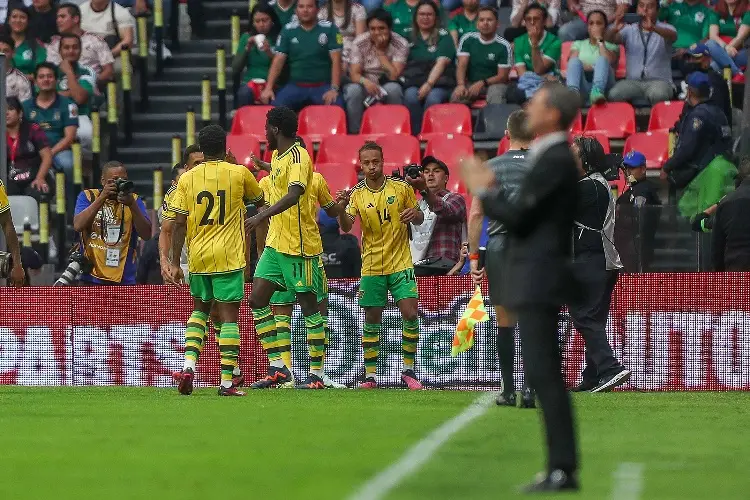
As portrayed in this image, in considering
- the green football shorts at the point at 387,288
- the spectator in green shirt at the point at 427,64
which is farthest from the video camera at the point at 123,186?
the spectator in green shirt at the point at 427,64

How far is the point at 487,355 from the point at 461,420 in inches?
179

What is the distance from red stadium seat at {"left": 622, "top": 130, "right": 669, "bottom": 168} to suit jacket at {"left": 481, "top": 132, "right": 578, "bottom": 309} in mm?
12106

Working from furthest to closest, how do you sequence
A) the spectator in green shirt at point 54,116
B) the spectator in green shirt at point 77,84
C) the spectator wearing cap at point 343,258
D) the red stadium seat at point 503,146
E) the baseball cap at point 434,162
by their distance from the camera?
the spectator in green shirt at point 77,84
the spectator in green shirt at point 54,116
the red stadium seat at point 503,146
the spectator wearing cap at point 343,258
the baseball cap at point 434,162

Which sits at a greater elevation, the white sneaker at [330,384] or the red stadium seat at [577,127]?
the red stadium seat at [577,127]

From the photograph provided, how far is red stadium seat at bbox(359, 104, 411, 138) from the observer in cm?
2009

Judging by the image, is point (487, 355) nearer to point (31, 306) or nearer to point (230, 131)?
point (31, 306)

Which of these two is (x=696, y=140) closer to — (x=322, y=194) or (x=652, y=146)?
(x=652, y=146)

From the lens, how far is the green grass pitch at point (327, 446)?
6.85 m

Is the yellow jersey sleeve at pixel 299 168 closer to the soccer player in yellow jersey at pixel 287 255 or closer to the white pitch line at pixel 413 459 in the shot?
the soccer player in yellow jersey at pixel 287 255

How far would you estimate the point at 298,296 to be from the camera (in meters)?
14.0

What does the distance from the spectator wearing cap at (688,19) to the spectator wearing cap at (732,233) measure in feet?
19.2

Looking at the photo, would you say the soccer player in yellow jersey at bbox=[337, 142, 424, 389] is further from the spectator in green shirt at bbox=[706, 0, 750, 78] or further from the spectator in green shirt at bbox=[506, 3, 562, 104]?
the spectator in green shirt at bbox=[706, 0, 750, 78]

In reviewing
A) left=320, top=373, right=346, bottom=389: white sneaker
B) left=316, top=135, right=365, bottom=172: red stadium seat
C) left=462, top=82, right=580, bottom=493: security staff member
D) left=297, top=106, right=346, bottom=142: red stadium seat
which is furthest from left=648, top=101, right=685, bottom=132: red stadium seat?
left=462, top=82, right=580, bottom=493: security staff member

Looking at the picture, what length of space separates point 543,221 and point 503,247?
172 inches
